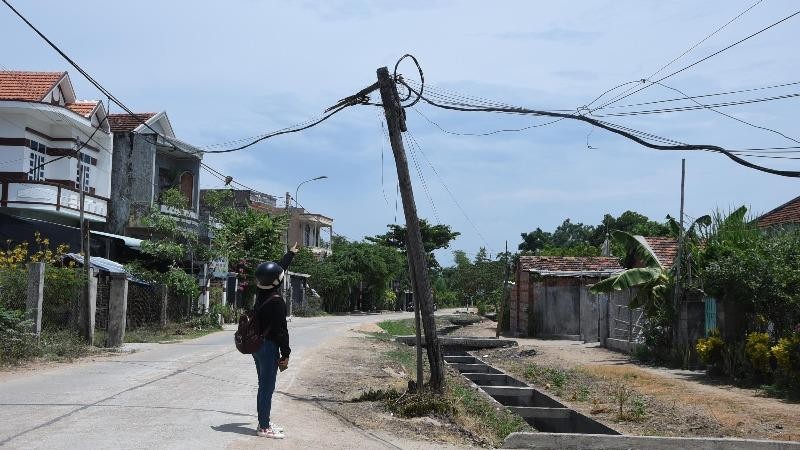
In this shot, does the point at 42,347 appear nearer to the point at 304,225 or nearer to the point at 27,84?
the point at 27,84

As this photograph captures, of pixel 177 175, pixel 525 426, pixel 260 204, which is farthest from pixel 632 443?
pixel 260 204

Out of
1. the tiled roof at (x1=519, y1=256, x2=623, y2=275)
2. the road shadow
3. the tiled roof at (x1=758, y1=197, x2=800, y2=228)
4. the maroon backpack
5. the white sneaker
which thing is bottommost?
the road shadow

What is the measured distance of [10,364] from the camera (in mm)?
15164

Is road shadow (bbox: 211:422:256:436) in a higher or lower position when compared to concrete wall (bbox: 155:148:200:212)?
lower

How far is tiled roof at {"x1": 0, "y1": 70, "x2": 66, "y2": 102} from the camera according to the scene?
31062 mm

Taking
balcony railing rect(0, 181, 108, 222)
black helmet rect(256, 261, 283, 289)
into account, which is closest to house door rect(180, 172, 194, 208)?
balcony railing rect(0, 181, 108, 222)

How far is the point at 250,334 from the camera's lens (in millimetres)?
8438

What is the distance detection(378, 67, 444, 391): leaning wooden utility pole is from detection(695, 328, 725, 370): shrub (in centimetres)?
877

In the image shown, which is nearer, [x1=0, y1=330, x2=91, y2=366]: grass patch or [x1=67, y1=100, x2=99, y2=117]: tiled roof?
[x1=0, y1=330, x2=91, y2=366]: grass patch

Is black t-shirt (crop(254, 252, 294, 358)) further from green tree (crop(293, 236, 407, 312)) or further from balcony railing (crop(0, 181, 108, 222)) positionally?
green tree (crop(293, 236, 407, 312))

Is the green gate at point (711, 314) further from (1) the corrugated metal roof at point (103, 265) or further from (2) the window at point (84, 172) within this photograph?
(2) the window at point (84, 172)

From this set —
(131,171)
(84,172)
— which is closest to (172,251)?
(84,172)

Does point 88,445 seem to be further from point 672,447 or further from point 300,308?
point 300,308

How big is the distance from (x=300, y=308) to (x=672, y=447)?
4949 cm
